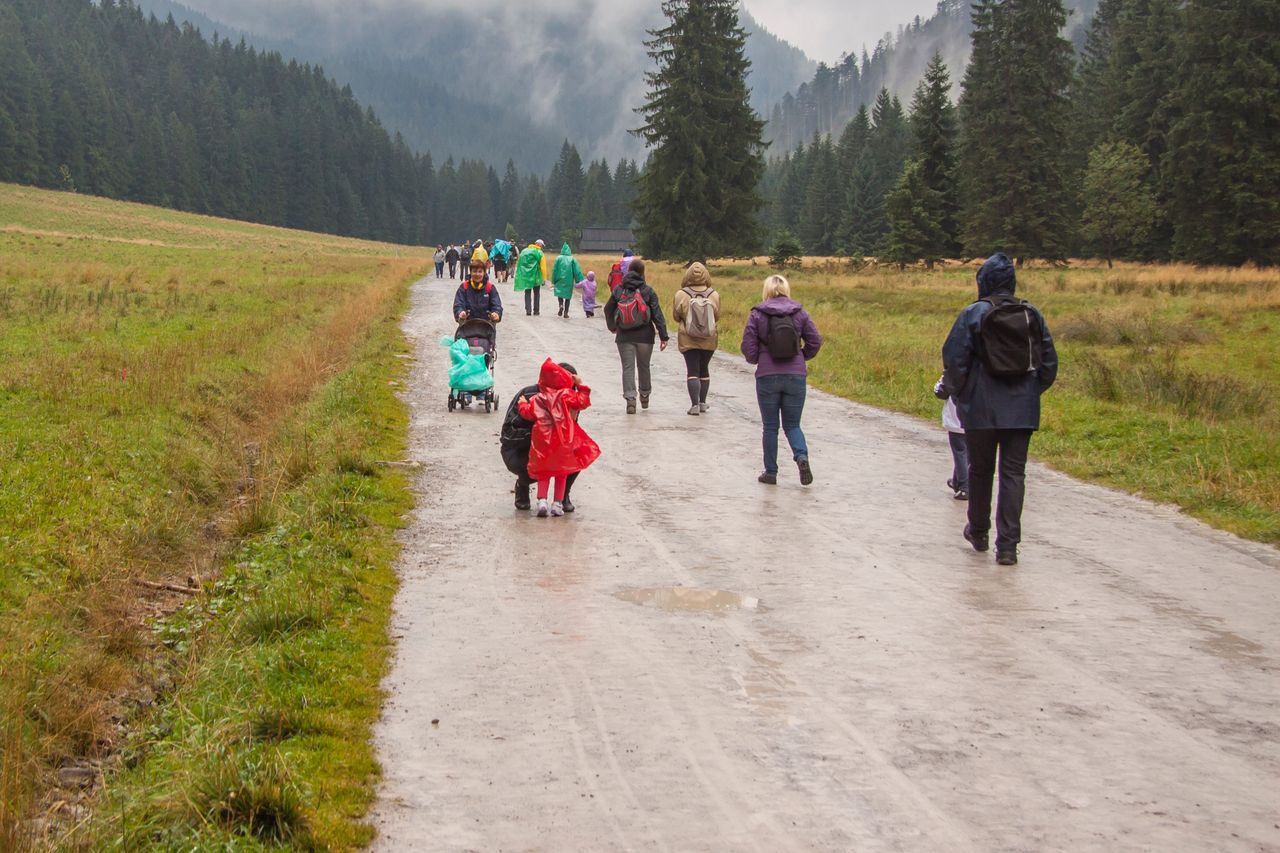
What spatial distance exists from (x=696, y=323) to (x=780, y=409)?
3.62 meters

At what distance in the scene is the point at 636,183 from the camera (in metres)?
57.7

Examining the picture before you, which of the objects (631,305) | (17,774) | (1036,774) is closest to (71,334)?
(631,305)

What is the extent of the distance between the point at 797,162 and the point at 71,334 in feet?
421

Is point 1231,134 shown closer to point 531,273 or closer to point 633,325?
point 531,273

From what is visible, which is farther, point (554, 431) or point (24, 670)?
point (554, 431)

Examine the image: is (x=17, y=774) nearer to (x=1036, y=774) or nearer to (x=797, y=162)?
(x=1036, y=774)

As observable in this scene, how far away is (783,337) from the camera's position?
1073 cm

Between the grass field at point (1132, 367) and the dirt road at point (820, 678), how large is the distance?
152cm

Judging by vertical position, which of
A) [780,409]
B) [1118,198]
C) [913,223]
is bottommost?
→ [780,409]

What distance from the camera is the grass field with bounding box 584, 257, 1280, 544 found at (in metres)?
11.6

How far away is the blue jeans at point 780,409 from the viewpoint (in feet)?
35.7

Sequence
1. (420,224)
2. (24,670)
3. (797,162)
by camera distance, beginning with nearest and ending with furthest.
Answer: (24,670)
(797,162)
(420,224)

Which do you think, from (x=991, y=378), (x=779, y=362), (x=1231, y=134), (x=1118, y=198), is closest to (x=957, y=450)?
(x=779, y=362)

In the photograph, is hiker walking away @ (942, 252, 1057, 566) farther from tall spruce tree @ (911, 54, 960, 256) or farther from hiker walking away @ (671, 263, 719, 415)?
tall spruce tree @ (911, 54, 960, 256)
